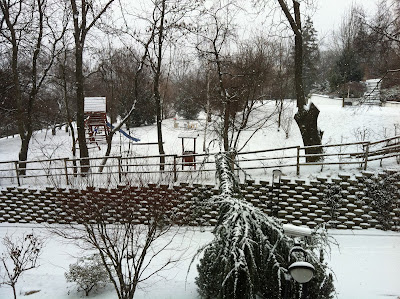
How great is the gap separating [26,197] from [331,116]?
21.4 metres

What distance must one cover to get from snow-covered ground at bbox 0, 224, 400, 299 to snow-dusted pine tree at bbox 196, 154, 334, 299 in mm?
1193

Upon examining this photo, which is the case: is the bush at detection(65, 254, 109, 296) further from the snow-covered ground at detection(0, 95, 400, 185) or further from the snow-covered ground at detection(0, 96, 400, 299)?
the snow-covered ground at detection(0, 95, 400, 185)

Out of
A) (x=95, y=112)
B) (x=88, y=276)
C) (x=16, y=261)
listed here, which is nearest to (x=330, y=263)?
(x=88, y=276)

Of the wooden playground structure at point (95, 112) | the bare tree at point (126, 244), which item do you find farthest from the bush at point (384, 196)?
the wooden playground structure at point (95, 112)

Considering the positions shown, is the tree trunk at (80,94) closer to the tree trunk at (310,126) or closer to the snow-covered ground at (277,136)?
the snow-covered ground at (277,136)

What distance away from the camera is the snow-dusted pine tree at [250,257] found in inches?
154

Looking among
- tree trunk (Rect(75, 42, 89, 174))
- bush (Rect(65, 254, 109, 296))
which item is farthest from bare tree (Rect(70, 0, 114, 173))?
bush (Rect(65, 254, 109, 296))

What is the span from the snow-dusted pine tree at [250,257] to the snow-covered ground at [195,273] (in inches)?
47.0

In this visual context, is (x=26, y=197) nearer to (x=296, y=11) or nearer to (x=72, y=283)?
(x=72, y=283)

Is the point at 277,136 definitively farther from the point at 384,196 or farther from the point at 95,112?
the point at 384,196

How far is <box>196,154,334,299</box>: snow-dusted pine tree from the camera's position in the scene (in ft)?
12.9

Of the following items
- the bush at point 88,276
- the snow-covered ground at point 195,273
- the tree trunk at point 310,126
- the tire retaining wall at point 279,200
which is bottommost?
the snow-covered ground at point 195,273

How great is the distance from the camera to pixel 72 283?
6.26 m

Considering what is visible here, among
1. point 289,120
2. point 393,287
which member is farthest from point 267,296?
point 289,120
